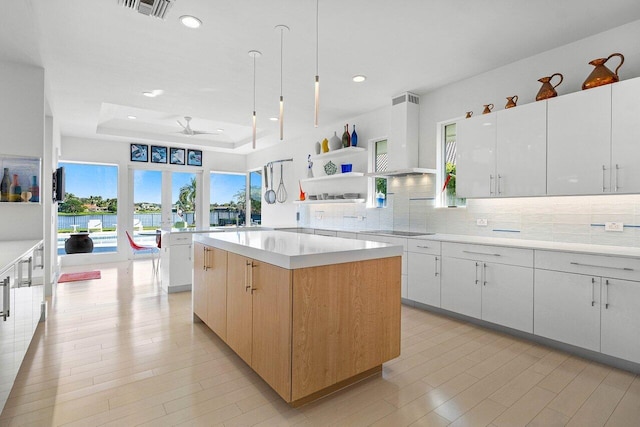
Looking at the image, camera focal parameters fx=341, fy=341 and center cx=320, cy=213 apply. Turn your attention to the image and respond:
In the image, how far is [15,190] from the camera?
131 inches

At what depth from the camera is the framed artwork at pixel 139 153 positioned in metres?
7.71

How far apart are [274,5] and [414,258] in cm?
295

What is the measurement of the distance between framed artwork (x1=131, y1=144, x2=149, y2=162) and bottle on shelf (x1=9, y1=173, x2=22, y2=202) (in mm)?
4663

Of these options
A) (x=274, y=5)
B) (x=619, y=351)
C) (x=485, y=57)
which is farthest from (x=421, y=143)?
(x=619, y=351)

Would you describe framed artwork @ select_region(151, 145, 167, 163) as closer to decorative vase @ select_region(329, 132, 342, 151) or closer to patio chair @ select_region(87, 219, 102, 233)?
patio chair @ select_region(87, 219, 102, 233)

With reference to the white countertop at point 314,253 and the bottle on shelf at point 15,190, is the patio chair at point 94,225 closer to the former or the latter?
the bottle on shelf at point 15,190

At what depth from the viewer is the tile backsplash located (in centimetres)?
296

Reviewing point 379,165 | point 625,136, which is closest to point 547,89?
point 625,136

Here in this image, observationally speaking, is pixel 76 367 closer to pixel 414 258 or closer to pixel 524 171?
pixel 414 258

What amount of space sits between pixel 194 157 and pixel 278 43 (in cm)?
595

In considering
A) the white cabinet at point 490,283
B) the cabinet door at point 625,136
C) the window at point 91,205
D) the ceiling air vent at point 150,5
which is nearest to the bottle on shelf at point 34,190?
the ceiling air vent at point 150,5

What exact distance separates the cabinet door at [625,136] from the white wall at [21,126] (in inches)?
203

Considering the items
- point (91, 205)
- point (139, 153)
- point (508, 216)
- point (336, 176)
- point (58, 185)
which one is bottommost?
point (508, 216)

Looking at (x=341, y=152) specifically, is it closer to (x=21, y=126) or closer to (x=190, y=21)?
(x=190, y=21)
